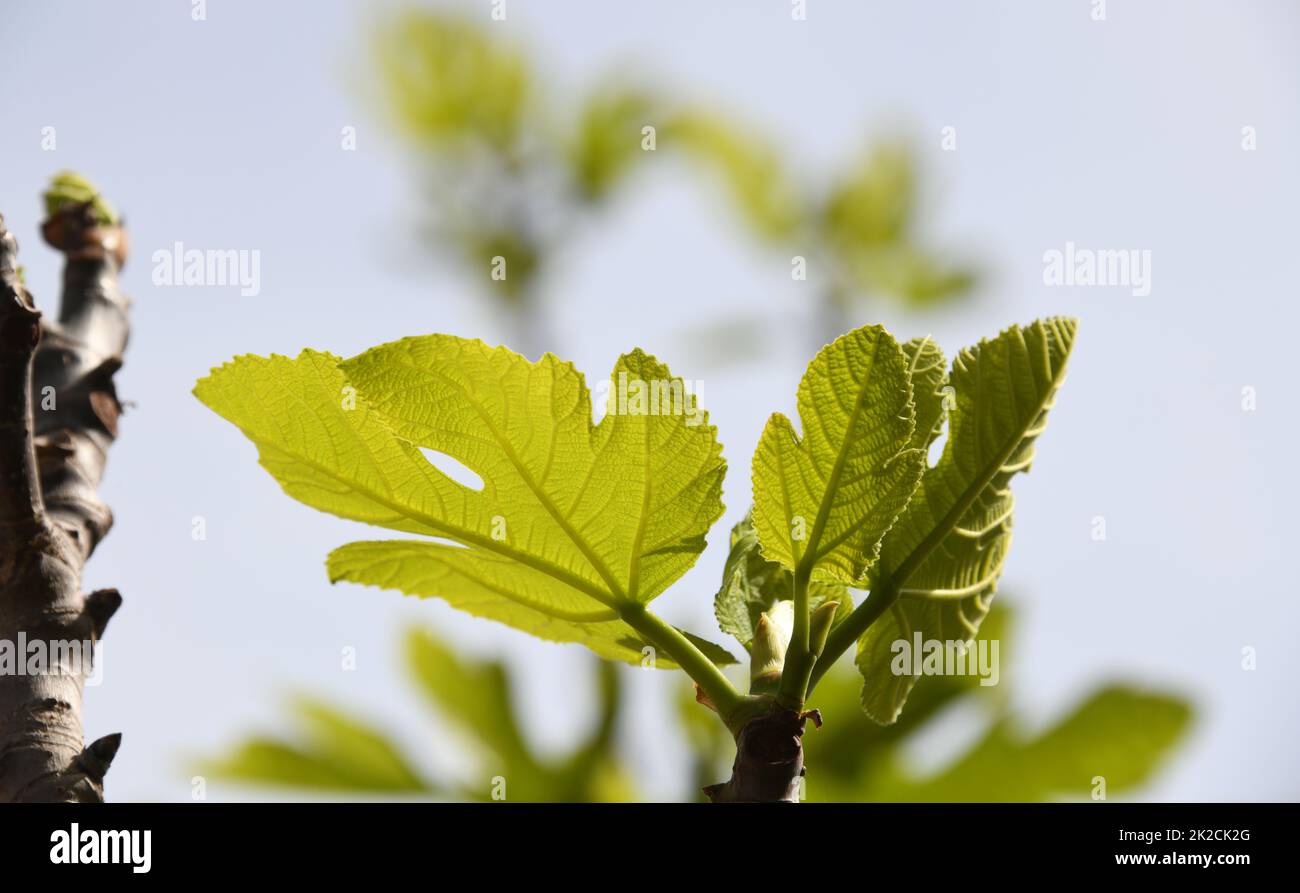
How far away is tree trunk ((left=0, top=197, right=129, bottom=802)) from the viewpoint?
71 centimetres

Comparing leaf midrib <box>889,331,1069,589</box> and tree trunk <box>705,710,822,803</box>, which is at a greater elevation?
leaf midrib <box>889,331,1069,589</box>

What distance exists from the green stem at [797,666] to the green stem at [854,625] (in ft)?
0.06

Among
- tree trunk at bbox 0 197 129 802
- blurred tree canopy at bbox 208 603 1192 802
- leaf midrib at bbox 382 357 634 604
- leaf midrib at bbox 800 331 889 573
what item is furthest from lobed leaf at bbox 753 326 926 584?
blurred tree canopy at bbox 208 603 1192 802

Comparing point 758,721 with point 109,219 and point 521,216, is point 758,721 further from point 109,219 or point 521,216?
point 521,216

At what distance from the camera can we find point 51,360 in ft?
3.27

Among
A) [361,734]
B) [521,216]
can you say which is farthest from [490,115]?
[361,734]

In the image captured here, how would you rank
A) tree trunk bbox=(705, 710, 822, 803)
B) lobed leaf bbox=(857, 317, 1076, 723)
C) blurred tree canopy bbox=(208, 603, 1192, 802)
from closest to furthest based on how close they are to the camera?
tree trunk bbox=(705, 710, 822, 803) → lobed leaf bbox=(857, 317, 1076, 723) → blurred tree canopy bbox=(208, 603, 1192, 802)

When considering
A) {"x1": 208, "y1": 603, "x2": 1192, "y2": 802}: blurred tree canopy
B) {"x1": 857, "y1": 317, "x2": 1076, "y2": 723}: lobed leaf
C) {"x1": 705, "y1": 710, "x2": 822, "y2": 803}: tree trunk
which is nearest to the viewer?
{"x1": 705, "y1": 710, "x2": 822, "y2": 803}: tree trunk

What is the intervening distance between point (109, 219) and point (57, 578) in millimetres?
485

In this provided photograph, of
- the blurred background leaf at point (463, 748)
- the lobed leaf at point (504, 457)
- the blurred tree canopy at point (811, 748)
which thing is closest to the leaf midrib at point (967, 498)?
the lobed leaf at point (504, 457)

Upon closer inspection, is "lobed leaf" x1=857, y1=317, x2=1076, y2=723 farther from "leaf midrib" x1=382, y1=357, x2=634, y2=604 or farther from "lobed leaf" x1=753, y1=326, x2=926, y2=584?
"leaf midrib" x1=382, y1=357, x2=634, y2=604

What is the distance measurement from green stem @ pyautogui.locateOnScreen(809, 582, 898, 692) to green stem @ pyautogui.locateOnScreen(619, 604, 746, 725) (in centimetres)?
6

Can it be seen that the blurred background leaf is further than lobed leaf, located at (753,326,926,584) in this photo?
Yes

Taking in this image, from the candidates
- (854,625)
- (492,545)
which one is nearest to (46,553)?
(492,545)
